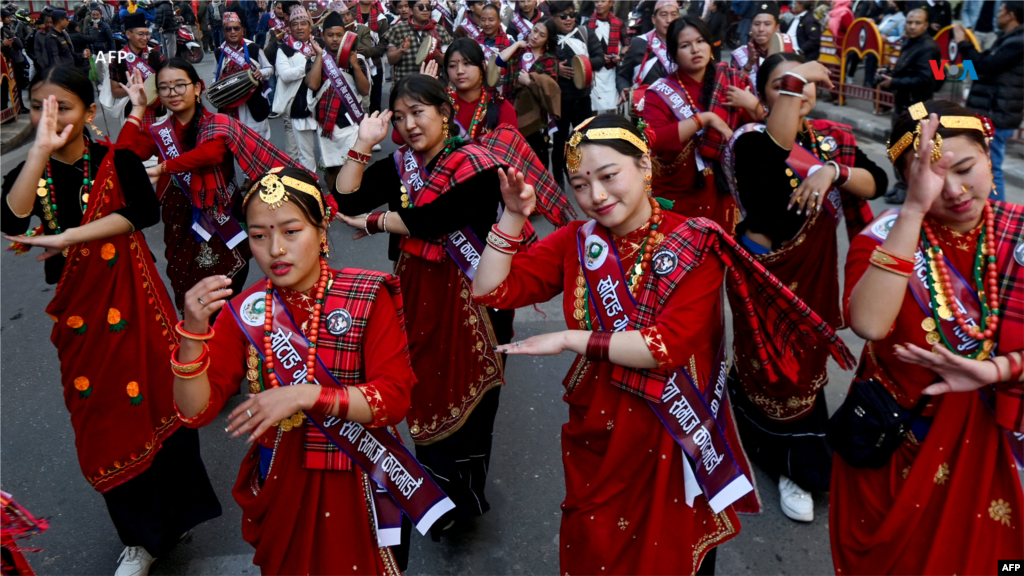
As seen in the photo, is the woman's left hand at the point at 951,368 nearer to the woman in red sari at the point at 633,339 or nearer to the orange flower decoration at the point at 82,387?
the woman in red sari at the point at 633,339

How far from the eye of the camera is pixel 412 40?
10.0 metres

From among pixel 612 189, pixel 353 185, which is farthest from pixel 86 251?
pixel 612 189

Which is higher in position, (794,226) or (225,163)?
(225,163)

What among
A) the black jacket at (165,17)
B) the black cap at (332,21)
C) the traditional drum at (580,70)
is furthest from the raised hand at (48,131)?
the black jacket at (165,17)

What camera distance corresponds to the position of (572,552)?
2.52 meters

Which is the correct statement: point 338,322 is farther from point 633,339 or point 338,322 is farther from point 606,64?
point 606,64

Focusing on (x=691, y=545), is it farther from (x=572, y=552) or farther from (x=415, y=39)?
(x=415, y=39)

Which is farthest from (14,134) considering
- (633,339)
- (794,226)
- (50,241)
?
(633,339)

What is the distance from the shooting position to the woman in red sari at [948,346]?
213 cm

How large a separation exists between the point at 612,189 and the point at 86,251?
2.15 metres

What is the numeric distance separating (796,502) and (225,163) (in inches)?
133

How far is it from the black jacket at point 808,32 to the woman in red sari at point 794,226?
958 centimetres

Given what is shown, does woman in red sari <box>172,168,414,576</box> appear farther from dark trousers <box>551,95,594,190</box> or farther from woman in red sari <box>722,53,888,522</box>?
dark trousers <box>551,95,594,190</box>

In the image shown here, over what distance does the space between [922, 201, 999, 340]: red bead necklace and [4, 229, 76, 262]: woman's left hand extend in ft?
9.24
